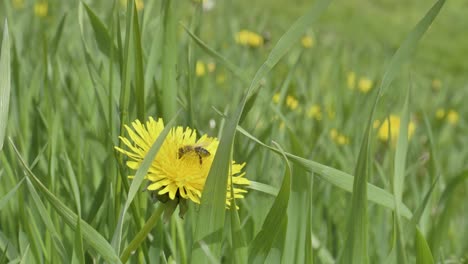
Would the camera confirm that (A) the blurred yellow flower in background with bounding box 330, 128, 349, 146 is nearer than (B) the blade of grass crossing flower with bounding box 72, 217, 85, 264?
No

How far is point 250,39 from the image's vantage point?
99.8 inches

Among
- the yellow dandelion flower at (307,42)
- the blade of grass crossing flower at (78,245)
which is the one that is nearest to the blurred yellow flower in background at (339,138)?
the blade of grass crossing flower at (78,245)

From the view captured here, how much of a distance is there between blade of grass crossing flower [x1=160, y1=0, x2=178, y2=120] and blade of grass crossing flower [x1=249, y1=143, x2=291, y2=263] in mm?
212

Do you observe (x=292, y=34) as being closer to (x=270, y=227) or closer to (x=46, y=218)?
(x=270, y=227)

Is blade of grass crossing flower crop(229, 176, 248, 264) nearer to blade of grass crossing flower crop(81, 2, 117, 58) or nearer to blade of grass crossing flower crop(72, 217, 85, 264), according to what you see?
blade of grass crossing flower crop(72, 217, 85, 264)

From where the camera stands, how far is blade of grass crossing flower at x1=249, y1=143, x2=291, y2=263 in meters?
0.65

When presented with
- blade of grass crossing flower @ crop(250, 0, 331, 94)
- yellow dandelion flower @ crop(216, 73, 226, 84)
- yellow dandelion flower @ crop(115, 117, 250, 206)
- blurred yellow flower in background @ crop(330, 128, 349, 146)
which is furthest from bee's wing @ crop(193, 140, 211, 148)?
yellow dandelion flower @ crop(216, 73, 226, 84)

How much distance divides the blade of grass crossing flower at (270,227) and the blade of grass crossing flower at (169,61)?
0.21m

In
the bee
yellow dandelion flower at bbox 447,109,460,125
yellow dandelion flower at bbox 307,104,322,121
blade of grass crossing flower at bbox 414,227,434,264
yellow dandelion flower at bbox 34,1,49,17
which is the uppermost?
yellow dandelion flower at bbox 447,109,460,125

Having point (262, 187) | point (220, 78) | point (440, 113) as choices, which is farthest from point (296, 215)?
point (440, 113)

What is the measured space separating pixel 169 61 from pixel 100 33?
159mm

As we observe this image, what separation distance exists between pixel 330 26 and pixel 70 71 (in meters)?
4.11

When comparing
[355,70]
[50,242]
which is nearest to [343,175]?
[50,242]

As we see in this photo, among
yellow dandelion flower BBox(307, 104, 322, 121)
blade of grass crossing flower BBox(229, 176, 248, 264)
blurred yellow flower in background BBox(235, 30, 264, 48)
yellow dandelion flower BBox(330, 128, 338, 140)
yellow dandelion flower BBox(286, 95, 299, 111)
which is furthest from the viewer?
blurred yellow flower in background BBox(235, 30, 264, 48)
